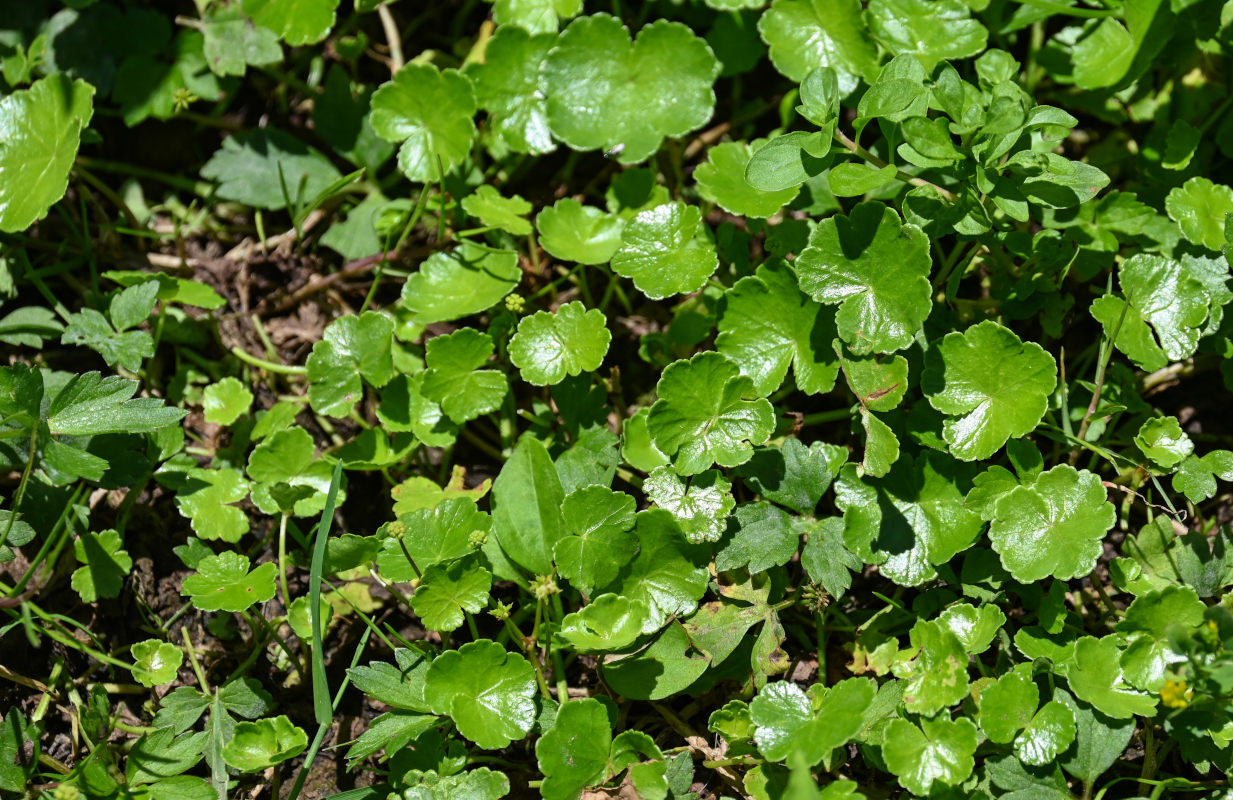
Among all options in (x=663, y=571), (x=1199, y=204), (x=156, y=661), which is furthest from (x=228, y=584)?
(x=1199, y=204)

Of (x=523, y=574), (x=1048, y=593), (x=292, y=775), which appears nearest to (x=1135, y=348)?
(x=1048, y=593)

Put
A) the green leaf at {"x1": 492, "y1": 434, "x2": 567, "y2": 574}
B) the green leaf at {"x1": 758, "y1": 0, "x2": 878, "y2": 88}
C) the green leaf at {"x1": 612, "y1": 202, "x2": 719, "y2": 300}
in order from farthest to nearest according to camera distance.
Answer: the green leaf at {"x1": 758, "y1": 0, "x2": 878, "y2": 88}
the green leaf at {"x1": 612, "y1": 202, "x2": 719, "y2": 300}
the green leaf at {"x1": 492, "y1": 434, "x2": 567, "y2": 574}

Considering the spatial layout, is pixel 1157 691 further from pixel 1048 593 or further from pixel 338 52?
pixel 338 52

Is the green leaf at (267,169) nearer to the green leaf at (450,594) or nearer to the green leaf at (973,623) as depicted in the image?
the green leaf at (450,594)

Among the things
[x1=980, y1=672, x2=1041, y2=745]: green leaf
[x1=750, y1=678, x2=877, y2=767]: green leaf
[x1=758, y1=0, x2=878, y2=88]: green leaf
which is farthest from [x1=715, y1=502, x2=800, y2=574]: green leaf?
[x1=758, y1=0, x2=878, y2=88]: green leaf

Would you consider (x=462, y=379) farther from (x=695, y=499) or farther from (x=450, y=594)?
(x=695, y=499)

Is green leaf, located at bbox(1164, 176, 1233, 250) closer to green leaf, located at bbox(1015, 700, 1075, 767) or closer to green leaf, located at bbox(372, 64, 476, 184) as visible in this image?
green leaf, located at bbox(1015, 700, 1075, 767)

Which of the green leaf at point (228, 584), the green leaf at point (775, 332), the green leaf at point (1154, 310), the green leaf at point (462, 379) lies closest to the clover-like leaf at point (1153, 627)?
the green leaf at point (1154, 310)
